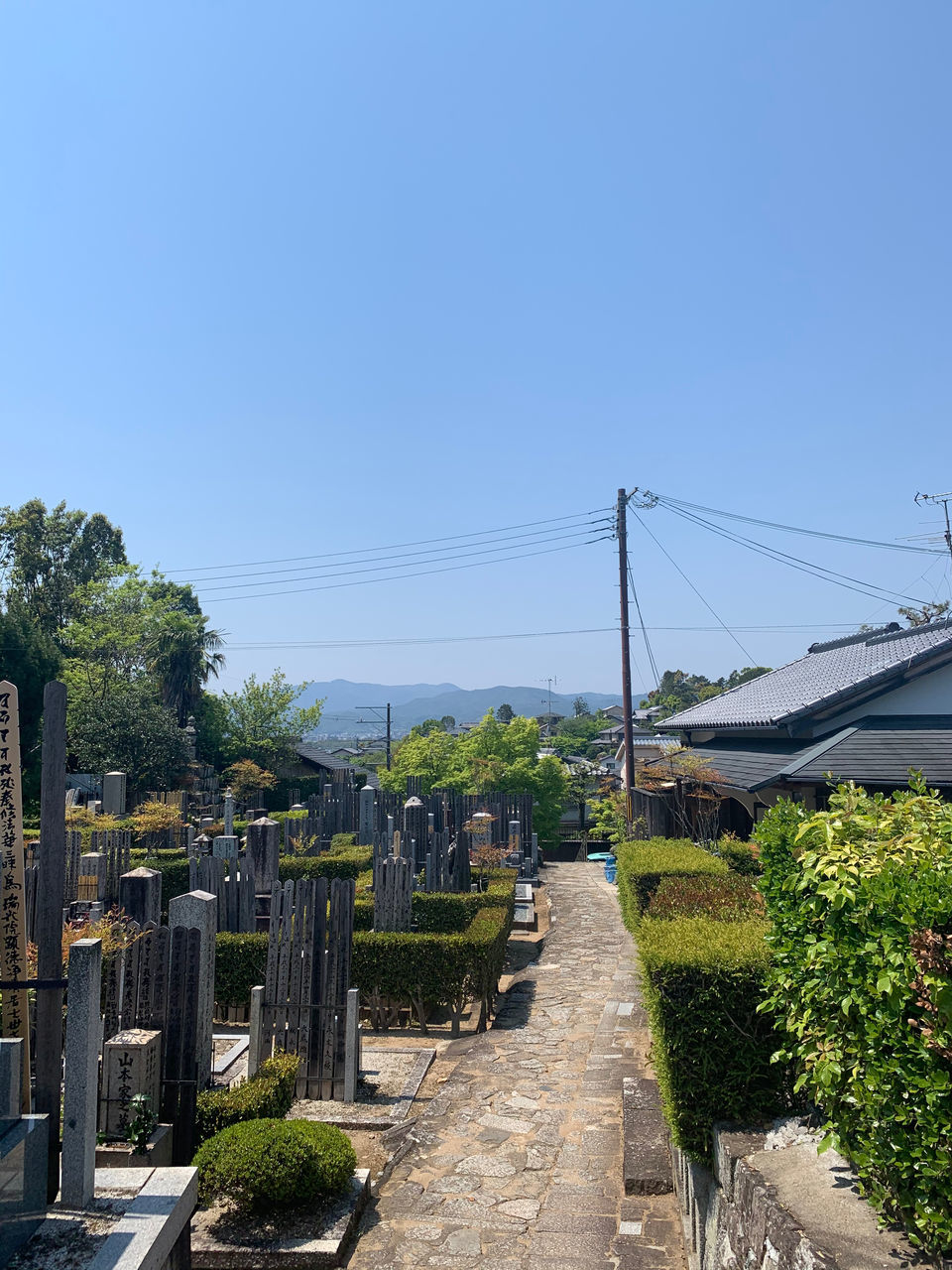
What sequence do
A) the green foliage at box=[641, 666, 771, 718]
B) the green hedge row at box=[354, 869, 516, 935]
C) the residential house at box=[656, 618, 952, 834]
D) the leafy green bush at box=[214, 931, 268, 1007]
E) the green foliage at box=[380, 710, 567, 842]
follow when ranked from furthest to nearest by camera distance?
the green foliage at box=[641, 666, 771, 718]
the green foliage at box=[380, 710, 567, 842]
the residential house at box=[656, 618, 952, 834]
the green hedge row at box=[354, 869, 516, 935]
the leafy green bush at box=[214, 931, 268, 1007]

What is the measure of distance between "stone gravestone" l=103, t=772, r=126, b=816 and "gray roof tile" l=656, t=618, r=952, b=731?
661 inches

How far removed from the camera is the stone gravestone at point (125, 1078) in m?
5.72

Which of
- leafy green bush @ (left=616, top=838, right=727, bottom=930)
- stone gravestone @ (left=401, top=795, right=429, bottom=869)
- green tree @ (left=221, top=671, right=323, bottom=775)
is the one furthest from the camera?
green tree @ (left=221, top=671, right=323, bottom=775)

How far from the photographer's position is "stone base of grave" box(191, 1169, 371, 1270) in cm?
502

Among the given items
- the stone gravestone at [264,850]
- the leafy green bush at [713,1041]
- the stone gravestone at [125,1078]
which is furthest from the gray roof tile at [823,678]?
the stone gravestone at [125,1078]

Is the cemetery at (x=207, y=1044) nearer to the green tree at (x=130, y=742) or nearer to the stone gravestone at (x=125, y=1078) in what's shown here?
the stone gravestone at (x=125, y=1078)

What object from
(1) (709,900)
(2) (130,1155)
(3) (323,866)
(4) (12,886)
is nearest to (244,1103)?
(2) (130,1155)

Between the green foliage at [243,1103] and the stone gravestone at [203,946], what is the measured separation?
1.01 ft

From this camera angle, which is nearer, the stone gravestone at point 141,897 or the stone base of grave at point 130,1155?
the stone base of grave at point 130,1155

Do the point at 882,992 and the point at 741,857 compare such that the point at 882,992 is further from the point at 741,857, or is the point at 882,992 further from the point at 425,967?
the point at 741,857

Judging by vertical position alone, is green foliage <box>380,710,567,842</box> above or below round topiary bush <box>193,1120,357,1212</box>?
above

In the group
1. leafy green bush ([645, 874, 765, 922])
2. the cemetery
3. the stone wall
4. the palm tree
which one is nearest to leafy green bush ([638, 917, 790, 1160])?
the stone wall

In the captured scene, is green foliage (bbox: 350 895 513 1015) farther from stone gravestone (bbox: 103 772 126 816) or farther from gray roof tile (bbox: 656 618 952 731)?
stone gravestone (bbox: 103 772 126 816)

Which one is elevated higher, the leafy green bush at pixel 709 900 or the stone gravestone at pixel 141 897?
the leafy green bush at pixel 709 900
